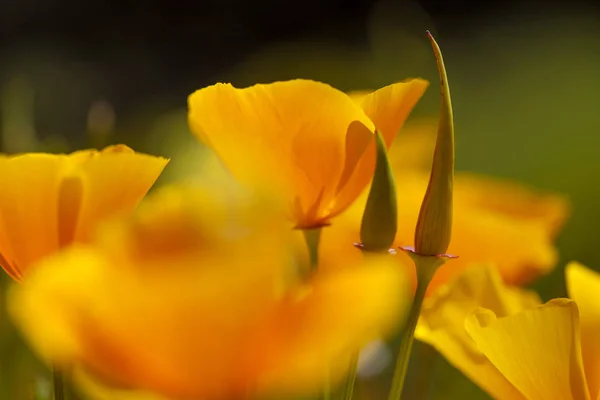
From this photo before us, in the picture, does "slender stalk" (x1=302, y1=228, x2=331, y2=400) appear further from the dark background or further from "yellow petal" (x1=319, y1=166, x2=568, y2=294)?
the dark background

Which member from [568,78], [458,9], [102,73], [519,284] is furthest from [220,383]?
[458,9]

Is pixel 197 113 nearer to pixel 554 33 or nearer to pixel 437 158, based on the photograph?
pixel 437 158

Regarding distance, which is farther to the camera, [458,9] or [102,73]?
[458,9]

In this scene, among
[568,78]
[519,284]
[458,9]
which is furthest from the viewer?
[458,9]

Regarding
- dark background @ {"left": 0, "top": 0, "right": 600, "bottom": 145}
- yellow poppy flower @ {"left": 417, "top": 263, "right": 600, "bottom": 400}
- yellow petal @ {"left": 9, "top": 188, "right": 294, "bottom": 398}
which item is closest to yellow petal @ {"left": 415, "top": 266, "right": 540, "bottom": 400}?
yellow poppy flower @ {"left": 417, "top": 263, "right": 600, "bottom": 400}

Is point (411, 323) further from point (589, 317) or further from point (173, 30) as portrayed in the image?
point (173, 30)

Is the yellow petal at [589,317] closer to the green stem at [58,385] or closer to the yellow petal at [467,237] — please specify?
the yellow petal at [467,237]
